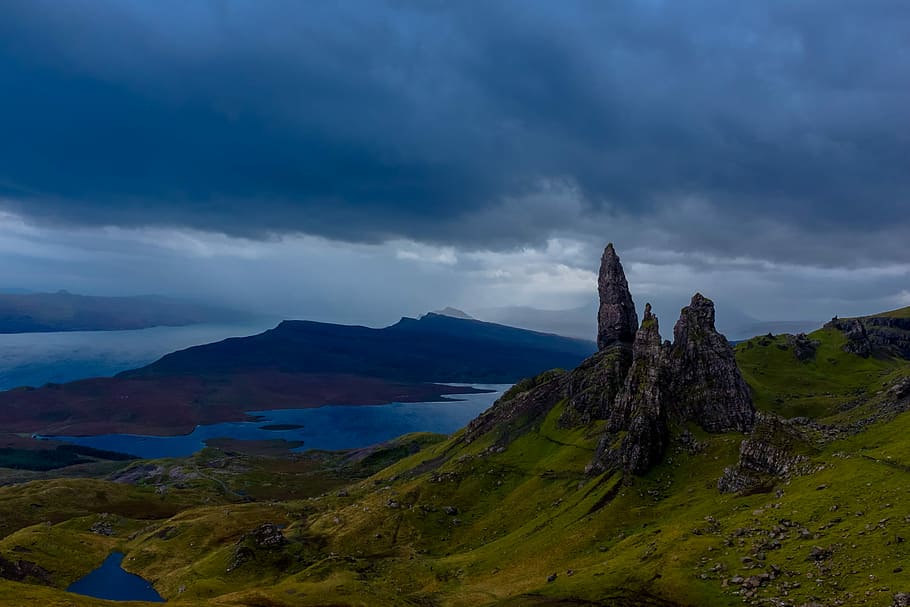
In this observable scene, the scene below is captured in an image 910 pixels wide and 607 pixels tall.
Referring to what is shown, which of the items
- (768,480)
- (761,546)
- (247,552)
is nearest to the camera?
(761,546)

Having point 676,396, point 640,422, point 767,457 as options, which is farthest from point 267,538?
point 767,457

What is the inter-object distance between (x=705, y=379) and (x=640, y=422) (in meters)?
31.6

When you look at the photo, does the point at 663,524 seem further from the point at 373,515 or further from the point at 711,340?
the point at 373,515

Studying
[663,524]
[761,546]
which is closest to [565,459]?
[663,524]

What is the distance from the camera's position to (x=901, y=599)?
2233 inches

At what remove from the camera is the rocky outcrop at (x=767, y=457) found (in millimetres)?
112312

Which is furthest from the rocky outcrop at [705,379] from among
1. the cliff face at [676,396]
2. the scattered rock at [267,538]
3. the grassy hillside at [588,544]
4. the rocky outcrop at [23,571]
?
the rocky outcrop at [23,571]

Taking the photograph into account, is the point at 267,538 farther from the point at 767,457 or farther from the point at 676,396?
the point at 767,457

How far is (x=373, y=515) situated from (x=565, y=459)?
217 feet

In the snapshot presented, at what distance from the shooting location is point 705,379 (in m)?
169

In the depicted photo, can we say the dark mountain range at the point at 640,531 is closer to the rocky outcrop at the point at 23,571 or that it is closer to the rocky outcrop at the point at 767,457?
the rocky outcrop at the point at 767,457

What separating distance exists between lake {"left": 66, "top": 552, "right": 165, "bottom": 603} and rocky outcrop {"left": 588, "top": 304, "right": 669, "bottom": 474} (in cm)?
12746

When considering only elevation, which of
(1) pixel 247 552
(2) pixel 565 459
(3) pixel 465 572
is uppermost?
(2) pixel 565 459

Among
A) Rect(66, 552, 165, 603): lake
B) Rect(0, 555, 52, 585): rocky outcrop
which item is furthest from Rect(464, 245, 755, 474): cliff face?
Rect(0, 555, 52, 585): rocky outcrop
